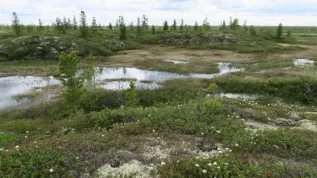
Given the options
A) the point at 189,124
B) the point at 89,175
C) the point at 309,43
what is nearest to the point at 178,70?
the point at 189,124

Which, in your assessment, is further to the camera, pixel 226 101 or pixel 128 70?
pixel 128 70

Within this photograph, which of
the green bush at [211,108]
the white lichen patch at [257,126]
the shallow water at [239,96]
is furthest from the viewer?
the shallow water at [239,96]

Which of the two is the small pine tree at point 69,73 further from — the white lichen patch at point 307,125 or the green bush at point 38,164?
the white lichen patch at point 307,125

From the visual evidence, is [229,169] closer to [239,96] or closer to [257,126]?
[257,126]

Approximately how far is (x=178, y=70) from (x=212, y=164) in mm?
38482

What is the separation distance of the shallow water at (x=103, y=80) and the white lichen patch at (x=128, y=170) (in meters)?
23.2

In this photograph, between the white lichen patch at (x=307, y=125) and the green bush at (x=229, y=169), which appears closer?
the green bush at (x=229, y=169)

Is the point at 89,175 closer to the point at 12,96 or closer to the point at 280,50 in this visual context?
the point at 12,96

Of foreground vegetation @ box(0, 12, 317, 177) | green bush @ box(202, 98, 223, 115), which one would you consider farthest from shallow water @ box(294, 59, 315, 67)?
green bush @ box(202, 98, 223, 115)

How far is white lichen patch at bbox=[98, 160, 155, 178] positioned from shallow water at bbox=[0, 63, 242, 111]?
23.2 m

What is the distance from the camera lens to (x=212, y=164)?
10.9 metres

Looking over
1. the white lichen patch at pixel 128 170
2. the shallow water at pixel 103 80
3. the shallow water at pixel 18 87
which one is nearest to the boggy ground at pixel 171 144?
the white lichen patch at pixel 128 170

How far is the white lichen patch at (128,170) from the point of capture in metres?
10.9

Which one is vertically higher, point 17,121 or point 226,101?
point 226,101
